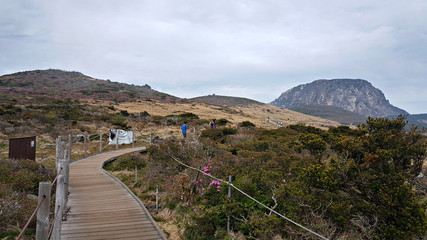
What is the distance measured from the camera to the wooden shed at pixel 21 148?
424 inches

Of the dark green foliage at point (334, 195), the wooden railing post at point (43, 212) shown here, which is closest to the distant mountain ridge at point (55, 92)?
the dark green foliage at point (334, 195)

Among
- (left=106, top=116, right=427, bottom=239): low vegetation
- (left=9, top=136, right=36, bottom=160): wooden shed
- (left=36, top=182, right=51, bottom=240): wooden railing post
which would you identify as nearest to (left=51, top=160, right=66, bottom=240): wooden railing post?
(left=36, top=182, right=51, bottom=240): wooden railing post

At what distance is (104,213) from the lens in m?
7.16

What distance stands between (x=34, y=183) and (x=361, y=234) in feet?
29.2

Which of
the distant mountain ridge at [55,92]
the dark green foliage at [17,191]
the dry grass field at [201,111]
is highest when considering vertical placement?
the distant mountain ridge at [55,92]

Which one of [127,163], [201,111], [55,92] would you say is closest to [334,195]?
[127,163]

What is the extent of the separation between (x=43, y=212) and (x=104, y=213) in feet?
13.5

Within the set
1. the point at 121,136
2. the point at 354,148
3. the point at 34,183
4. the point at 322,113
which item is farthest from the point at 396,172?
the point at 322,113

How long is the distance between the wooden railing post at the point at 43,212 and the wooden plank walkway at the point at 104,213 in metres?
2.63

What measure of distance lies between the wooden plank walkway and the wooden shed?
244cm

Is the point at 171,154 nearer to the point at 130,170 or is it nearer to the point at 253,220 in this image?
the point at 130,170

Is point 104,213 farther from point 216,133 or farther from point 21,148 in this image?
point 216,133

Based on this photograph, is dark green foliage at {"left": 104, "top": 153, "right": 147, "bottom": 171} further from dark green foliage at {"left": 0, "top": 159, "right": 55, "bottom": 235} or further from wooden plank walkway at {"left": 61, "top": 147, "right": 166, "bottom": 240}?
dark green foliage at {"left": 0, "top": 159, "right": 55, "bottom": 235}

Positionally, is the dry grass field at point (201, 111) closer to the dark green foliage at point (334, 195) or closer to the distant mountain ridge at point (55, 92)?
the distant mountain ridge at point (55, 92)
